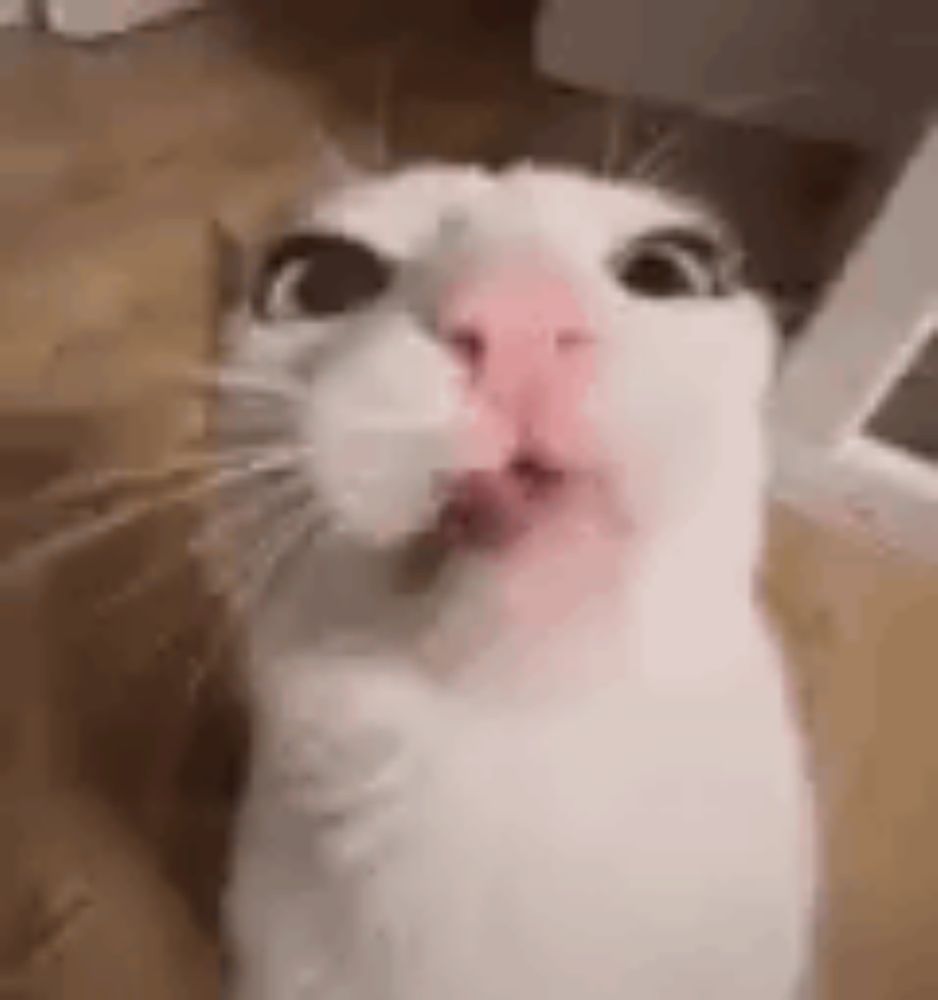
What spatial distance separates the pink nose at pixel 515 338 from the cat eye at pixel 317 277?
0.10m

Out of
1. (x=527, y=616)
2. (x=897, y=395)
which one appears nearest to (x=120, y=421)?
(x=897, y=395)

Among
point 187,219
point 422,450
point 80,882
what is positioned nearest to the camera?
point 422,450

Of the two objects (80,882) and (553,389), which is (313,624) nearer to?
(553,389)

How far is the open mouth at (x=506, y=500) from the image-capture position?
1.68 ft

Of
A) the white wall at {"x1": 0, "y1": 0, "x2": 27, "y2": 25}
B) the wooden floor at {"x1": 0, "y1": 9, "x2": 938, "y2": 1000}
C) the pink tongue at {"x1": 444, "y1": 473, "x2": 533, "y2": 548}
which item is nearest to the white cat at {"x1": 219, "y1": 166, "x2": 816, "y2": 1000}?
the pink tongue at {"x1": 444, "y1": 473, "x2": 533, "y2": 548}

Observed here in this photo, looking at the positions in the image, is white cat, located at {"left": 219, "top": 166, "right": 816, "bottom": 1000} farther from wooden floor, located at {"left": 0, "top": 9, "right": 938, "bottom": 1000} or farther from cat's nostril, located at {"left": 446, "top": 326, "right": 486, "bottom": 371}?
wooden floor, located at {"left": 0, "top": 9, "right": 938, "bottom": 1000}

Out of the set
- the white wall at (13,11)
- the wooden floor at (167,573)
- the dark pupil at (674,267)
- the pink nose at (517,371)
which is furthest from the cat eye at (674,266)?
the white wall at (13,11)

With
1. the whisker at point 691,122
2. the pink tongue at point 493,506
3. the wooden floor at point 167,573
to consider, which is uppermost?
the pink tongue at point 493,506

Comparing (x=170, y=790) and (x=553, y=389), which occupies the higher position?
(x=553, y=389)

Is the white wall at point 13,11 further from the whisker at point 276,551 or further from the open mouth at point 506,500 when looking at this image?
the open mouth at point 506,500

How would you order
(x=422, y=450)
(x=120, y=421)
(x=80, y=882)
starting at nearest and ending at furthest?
(x=422, y=450)
(x=80, y=882)
(x=120, y=421)

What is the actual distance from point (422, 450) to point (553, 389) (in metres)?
0.04

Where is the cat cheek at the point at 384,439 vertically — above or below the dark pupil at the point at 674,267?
above

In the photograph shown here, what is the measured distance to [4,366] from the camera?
43.7 inches
